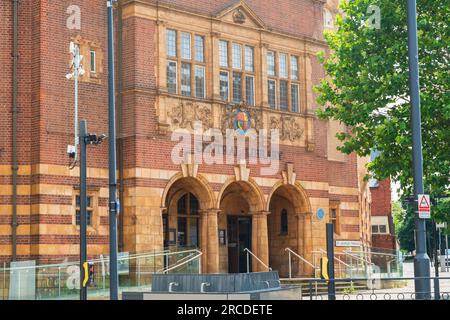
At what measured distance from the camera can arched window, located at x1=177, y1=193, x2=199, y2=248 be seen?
114ft

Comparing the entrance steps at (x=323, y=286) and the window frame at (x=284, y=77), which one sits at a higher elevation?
the window frame at (x=284, y=77)

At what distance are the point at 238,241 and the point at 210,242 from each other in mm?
4521

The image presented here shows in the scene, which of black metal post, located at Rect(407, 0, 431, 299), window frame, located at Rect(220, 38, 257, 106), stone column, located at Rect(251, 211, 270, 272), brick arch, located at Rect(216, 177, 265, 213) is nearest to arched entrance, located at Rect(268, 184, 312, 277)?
brick arch, located at Rect(216, 177, 265, 213)

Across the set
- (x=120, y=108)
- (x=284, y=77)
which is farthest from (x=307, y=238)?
(x=120, y=108)

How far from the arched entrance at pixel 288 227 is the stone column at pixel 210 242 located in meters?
3.56

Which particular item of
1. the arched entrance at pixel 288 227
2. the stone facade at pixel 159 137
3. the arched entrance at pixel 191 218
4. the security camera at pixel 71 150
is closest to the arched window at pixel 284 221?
the arched entrance at pixel 288 227

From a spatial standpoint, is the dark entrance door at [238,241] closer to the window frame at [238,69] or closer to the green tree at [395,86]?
the window frame at [238,69]

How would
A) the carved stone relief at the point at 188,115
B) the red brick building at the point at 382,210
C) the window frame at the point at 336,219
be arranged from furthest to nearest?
the red brick building at the point at 382,210, the window frame at the point at 336,219, the carved stone relief at the point at 188,115

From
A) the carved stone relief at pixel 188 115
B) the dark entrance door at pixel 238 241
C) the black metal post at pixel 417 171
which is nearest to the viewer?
the black metal post at pixel 417 171

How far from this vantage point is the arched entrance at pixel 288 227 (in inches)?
1436

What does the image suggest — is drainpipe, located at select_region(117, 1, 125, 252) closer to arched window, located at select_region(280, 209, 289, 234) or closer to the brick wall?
arched window, located at select_region(280, 209, 289, 234)

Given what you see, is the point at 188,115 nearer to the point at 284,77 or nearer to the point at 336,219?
the point at 284,77

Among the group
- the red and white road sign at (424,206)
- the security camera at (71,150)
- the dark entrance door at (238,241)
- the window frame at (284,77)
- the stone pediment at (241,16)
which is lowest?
the dark entrance door at (238,241)

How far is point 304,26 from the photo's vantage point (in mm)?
37750
